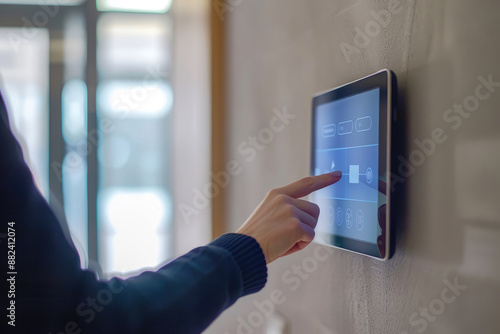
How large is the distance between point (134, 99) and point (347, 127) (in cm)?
138

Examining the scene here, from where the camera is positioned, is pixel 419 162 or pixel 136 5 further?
pixel 136 5

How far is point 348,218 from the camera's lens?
0.80 metres

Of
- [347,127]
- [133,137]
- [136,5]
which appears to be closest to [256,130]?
[347,127]

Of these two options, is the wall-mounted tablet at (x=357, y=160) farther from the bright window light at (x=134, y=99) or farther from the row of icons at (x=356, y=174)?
the bright window light at (x=134, y=99)

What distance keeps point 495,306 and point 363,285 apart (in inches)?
12.1

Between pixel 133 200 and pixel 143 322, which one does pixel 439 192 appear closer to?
pixel 143 322

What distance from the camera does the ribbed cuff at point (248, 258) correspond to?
2.15 feet

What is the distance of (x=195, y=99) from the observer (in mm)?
1948

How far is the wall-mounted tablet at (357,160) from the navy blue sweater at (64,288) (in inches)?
10.3

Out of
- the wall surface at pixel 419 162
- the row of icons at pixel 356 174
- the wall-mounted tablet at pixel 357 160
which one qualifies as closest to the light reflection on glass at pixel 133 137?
the wall surface at pixel 419 162

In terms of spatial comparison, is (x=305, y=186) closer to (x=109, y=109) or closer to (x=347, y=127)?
(x=347, y=127)

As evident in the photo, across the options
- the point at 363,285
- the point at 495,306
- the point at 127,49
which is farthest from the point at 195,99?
the point at 495,306

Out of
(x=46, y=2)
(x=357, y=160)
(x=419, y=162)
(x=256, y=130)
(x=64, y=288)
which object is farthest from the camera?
(x=46, y=2)

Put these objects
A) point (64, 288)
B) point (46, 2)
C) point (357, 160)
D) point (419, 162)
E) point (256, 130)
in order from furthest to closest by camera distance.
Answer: point (46, 2), point (256, 130), point (357, 160), point (419, 162), point (64, 288)
